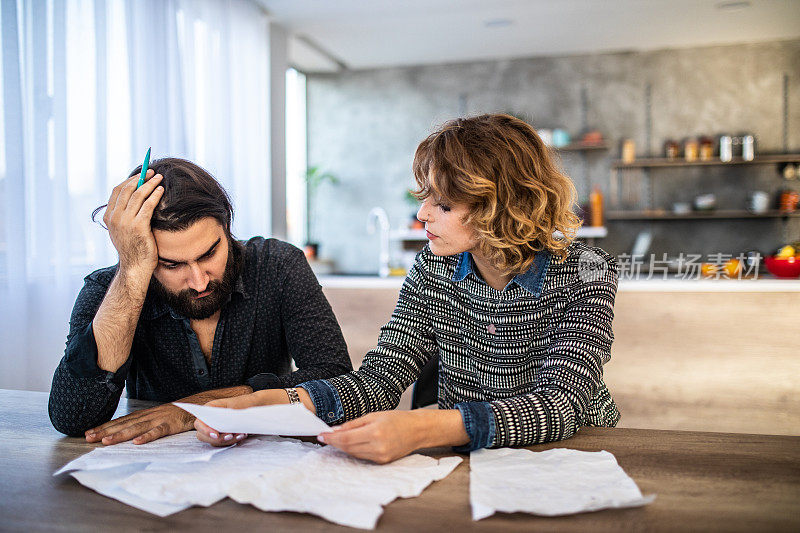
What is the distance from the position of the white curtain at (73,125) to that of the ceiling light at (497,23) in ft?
6.91

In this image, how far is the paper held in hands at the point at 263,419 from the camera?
2.87 ft

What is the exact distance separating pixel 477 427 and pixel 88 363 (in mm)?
810

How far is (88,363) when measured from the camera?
4.19 ft

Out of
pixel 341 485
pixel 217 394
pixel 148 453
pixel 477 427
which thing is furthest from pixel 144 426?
pixel 477 427

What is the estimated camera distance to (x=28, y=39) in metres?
2.30

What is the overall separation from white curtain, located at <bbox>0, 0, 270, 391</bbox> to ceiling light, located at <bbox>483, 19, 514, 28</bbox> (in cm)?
211


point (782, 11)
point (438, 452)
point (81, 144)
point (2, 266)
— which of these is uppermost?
point (782, 11)

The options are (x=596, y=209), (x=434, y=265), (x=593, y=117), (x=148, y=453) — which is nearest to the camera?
(x=148, y=453)

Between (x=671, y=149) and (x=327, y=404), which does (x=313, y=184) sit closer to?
(x=671, y=149)

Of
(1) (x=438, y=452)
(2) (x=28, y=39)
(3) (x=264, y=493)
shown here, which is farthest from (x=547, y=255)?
(2) (x=28, y=39)

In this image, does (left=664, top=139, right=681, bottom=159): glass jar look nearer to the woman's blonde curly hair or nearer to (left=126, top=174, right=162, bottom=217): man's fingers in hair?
the woman's blonde curly hair

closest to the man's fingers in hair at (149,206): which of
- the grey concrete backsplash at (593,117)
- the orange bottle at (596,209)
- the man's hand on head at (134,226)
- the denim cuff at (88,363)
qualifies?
the man's hand on head at (134,226)

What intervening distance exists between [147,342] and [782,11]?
5073 millimetres

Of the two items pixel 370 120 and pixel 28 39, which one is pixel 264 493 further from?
pixel 370 120
